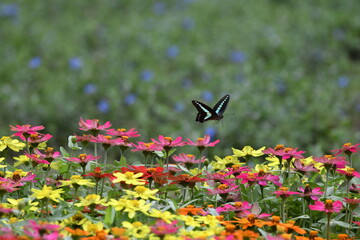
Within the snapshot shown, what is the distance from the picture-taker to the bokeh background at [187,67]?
518 centimetres

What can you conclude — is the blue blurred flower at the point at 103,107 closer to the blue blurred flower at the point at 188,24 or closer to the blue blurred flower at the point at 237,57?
the blue blurred flower at the point at 237,57

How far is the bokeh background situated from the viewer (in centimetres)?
518

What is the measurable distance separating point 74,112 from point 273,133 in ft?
5.96

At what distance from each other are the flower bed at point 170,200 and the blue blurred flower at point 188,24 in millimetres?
5591

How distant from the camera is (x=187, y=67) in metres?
6.57

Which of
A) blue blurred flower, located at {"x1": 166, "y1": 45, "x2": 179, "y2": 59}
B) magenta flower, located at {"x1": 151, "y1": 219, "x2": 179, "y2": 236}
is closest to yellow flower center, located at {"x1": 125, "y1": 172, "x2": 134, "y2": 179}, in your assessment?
magenta flower, located at {"x1": 151, "y1": 219, "x2": 179, "y2": 236}

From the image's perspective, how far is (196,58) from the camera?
21.9 ft

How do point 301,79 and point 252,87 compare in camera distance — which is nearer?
point 252,87

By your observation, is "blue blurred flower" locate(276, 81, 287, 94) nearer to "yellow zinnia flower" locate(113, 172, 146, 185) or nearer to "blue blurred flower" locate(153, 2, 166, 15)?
"blue blurred flower" locate(153, 2, 166, 15)

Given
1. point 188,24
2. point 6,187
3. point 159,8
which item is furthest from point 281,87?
point 6,187

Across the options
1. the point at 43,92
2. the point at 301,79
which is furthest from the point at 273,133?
the point at 43,92

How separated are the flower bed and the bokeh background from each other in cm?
233

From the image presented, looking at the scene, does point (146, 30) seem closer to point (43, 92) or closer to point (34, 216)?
point (43, 92)

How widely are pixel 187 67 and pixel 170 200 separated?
469 cm
